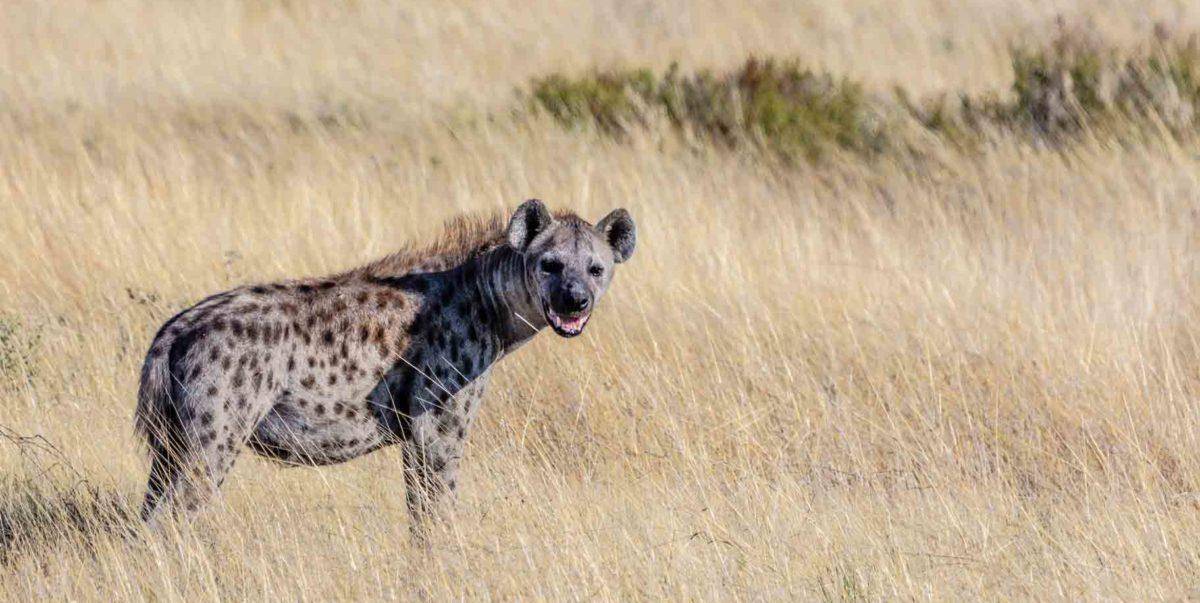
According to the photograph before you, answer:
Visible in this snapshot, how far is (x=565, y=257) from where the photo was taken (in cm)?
621

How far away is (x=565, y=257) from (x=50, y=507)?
214 cm

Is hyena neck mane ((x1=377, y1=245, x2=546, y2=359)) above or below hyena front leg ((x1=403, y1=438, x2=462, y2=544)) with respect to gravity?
above

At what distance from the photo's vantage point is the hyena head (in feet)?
20.0

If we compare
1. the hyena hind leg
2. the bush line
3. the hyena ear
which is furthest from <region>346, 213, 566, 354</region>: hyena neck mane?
the bush line

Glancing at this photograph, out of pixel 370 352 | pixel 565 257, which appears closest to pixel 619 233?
pixel 565 257

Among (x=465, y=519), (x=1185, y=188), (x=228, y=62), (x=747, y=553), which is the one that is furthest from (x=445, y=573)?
(x=228, y=62)

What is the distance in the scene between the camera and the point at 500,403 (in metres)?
7.76

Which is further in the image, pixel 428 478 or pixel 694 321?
pixel 694 321

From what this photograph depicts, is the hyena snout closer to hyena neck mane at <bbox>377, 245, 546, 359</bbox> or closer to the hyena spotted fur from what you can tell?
the hyena spotted fur

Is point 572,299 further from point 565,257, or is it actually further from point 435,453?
point 435,453

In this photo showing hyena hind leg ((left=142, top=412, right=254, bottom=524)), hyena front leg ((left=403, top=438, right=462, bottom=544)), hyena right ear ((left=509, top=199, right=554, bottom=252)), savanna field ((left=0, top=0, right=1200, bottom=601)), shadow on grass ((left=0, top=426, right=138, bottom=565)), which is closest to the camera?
hyena hind leg ((left=142, top=412, right=254, bottom=524))

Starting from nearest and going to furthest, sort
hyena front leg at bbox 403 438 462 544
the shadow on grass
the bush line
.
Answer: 1. the shadow on grass
2. hyena front leg at bbox 403 438 462 544
3. the bush line

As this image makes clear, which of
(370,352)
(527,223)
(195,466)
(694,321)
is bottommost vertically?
(694,321)

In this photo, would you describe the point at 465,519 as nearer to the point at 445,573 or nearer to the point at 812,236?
the point at 445,573
